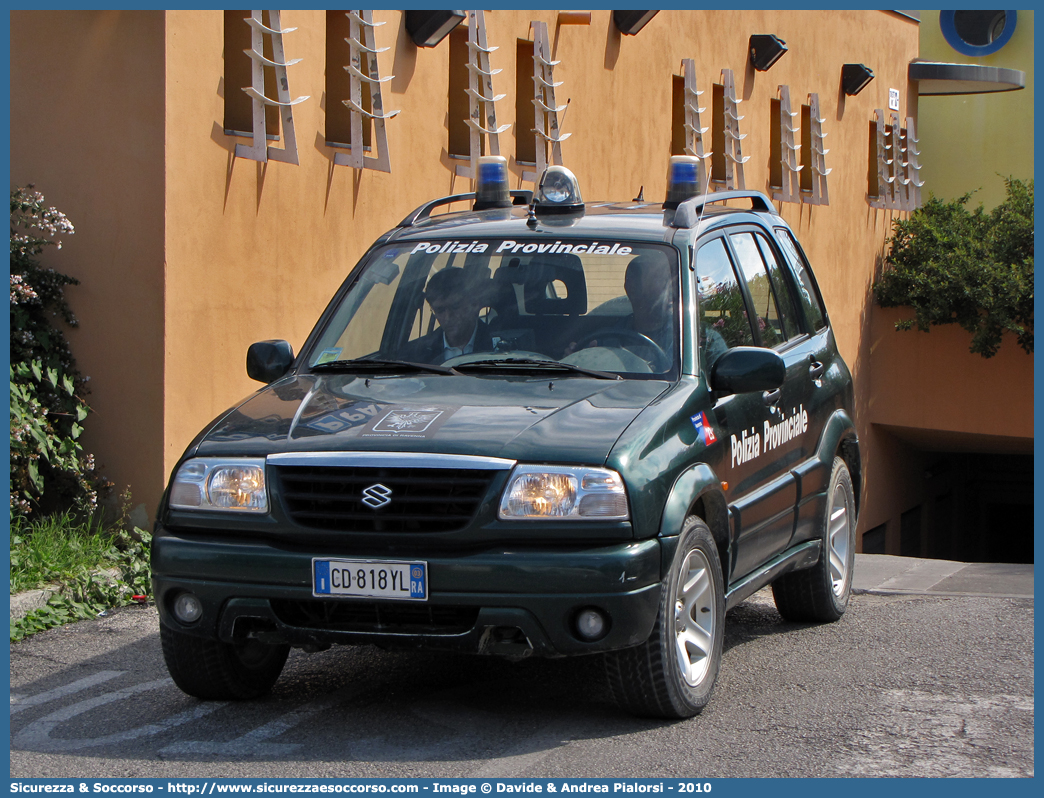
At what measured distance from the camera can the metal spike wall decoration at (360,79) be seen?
9820mm

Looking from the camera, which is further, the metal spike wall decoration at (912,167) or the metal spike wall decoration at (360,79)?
the metal spike wall decoration at (912,167)

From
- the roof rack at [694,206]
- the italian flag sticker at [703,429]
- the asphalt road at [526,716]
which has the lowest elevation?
the asphalt road at [526,716]

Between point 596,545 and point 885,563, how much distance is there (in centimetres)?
568

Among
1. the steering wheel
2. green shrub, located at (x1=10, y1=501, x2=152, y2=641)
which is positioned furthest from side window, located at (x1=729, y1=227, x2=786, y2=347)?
green shrub, located at (x1=10, y1=501, x2=152, y2=641)

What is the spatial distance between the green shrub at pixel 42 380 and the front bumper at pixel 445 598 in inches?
128

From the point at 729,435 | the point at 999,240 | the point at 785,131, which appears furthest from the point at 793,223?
the point at 729,435

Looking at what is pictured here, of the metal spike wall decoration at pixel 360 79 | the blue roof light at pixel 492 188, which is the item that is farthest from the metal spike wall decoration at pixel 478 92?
the blue roof light at pixel 492 188

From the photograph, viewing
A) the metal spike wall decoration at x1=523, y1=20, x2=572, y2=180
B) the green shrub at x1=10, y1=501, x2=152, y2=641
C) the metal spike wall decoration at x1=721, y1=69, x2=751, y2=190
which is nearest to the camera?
the green shrub at x1=10, y1=501, x2=152, y2=641

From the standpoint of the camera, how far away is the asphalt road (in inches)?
171

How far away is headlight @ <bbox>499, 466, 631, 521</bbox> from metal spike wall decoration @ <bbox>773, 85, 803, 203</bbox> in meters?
14.4

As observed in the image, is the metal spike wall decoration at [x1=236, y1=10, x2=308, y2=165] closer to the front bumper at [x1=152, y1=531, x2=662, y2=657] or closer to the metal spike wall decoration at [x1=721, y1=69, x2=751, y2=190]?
the front bumper at [x1=152, y1=531, x2=662, y2=657]

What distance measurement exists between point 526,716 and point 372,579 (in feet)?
2.92

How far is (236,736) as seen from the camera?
466 cm

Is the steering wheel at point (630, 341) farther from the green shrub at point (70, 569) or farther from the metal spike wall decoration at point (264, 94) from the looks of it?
the metal spike wall decoration at point (264, 94)
